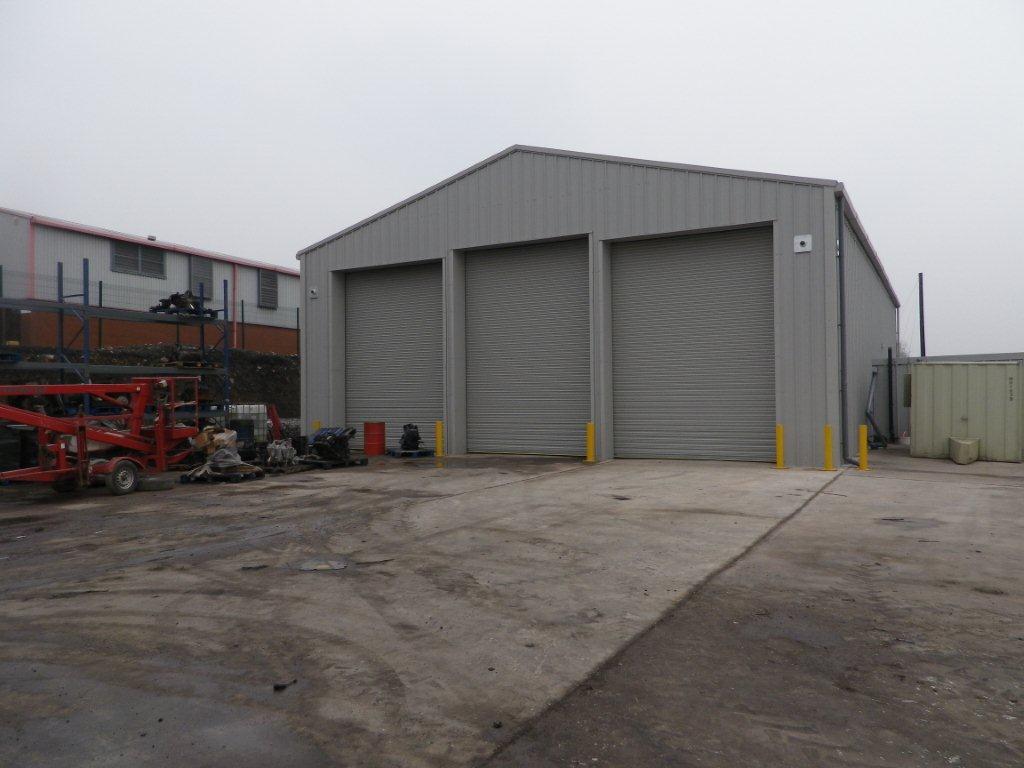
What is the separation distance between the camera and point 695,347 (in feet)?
48.4

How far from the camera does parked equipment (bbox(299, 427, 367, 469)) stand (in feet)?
46.9

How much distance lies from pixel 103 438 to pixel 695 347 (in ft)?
38.0

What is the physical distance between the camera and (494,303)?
17172 millimetres

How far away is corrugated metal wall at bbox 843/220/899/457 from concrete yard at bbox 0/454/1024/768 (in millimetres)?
7058

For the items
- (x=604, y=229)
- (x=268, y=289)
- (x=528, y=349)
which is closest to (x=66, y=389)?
(x=528, y=349)

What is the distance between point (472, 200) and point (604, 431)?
6.76m

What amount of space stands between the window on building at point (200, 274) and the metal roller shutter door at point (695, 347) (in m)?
19.4

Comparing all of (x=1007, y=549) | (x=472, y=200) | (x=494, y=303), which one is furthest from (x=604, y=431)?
(x=1007, y=549)

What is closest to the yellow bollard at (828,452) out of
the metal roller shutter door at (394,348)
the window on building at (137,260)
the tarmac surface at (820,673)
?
the tarmac surface at (820,673)

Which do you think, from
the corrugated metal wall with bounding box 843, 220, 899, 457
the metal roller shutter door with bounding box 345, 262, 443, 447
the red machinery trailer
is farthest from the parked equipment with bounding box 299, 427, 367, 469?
the corrugated metal wall with bounding box 843, 220, 899, 457

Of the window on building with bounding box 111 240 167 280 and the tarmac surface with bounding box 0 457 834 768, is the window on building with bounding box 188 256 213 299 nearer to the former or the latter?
the window on building with bounding box 111 240 167 280

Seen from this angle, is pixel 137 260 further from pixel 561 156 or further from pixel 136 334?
pixel 561 156

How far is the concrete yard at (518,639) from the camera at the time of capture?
9.62 feet

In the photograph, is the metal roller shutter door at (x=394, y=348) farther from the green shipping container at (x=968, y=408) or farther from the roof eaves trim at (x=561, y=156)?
the green shipping container at (x=968, y=408)
